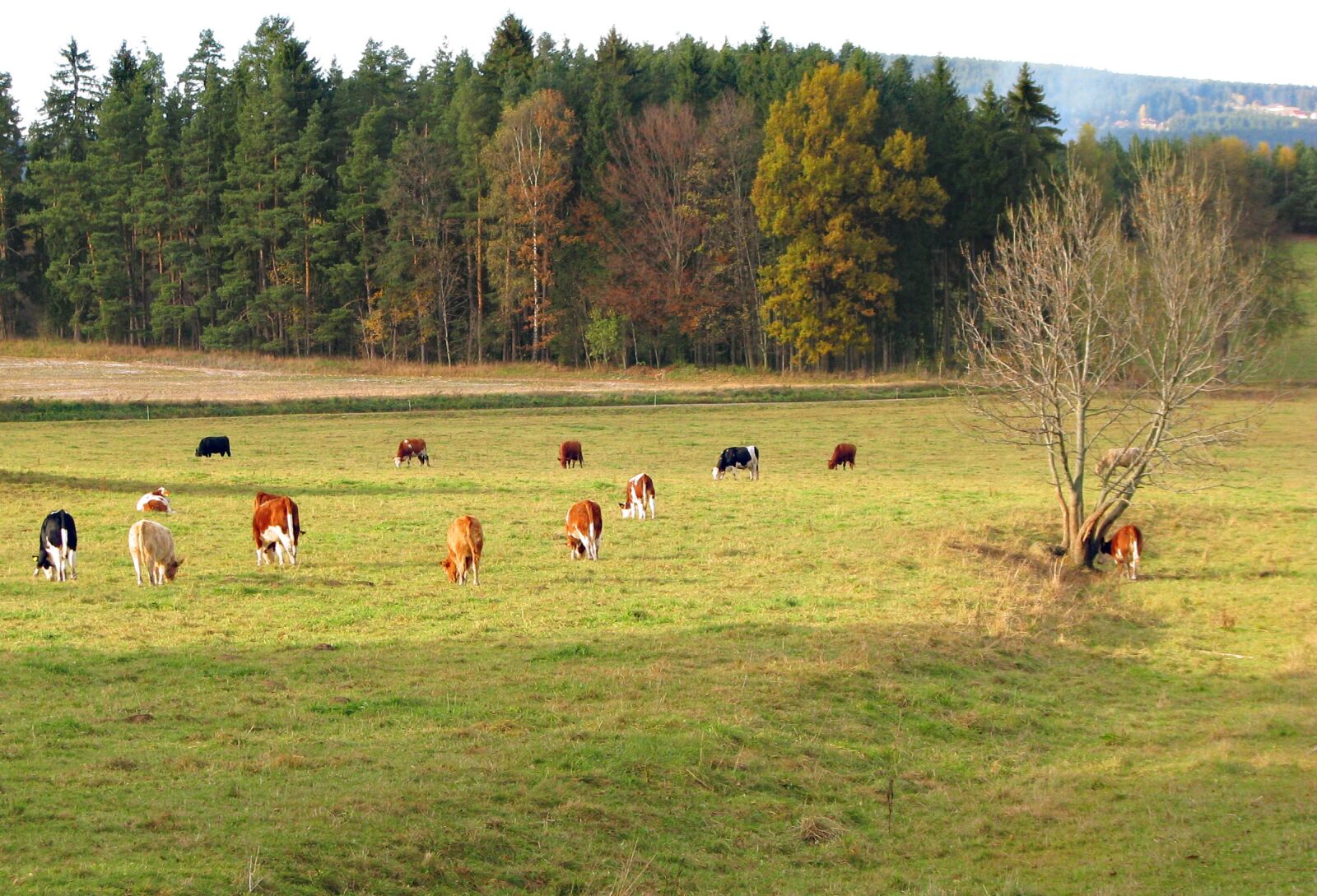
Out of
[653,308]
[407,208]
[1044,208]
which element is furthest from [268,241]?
[1044,208]

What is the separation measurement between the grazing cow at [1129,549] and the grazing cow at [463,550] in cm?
1229

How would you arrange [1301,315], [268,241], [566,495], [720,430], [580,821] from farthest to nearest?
1. [268,241]
2. [1301,315]
3. [720,430]
4. [566,495]
5. [580,821]

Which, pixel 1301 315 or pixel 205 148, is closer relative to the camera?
pixel 1301 315

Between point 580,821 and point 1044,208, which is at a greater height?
point 1044,208

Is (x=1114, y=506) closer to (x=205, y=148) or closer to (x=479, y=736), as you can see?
(x=479, y=736)

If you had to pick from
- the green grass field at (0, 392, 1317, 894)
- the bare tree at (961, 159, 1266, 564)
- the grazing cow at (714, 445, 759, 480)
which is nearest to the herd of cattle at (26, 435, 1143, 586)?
the green grass field at (0, 392, 1317, 894)

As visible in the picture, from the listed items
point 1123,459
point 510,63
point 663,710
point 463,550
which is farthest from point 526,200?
point 663,710

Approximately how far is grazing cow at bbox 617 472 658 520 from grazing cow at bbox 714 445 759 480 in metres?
8.55

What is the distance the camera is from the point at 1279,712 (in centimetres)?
1605

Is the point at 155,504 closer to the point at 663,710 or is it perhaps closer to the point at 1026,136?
the point at 663,710

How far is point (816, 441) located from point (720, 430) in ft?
15.3

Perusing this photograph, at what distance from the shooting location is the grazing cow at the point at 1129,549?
2434 cm

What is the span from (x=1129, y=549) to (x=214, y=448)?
1116 inches

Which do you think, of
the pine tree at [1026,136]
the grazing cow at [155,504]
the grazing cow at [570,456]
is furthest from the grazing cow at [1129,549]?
the pine tree at [1026,136]
